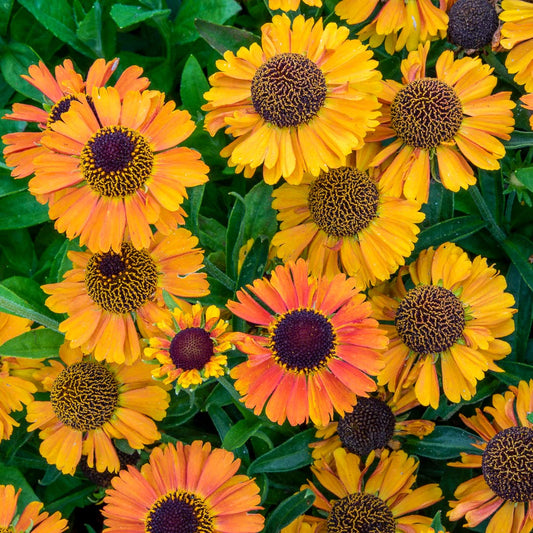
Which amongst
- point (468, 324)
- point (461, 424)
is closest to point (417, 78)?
point (468, 324)

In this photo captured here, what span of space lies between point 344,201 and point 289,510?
2.47 feet

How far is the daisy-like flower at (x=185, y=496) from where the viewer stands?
172 cm

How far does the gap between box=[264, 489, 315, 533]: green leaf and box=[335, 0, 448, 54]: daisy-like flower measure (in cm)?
116

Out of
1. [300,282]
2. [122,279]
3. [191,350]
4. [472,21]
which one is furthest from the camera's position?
[472,21]

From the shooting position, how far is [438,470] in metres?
Answer: 2.05

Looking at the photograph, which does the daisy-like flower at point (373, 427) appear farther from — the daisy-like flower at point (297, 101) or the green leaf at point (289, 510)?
the daisy-like flower at point (297, 101)

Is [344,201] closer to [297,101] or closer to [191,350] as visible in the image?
[297,101]

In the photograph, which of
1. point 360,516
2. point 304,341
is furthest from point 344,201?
point 360,516

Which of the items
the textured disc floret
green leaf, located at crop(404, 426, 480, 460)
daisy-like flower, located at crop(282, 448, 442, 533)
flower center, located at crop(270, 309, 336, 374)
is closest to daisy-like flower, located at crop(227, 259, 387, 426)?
flower center, located at crop(270, 309, 336, 374)

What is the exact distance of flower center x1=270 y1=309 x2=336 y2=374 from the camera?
5.43ft

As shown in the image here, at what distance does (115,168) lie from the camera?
1.64m

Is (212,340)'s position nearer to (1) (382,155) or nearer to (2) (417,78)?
(1) (382,155)

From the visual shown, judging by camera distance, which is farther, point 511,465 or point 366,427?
point 366,427

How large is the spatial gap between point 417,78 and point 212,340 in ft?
2.69
